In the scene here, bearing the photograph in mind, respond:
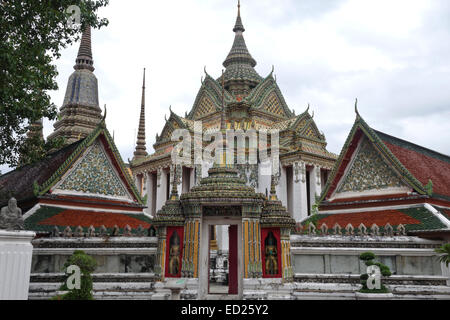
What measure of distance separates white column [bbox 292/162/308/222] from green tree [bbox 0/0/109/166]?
1738cm

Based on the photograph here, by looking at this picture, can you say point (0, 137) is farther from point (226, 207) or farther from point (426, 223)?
point (426, 223)

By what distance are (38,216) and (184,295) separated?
6493mm

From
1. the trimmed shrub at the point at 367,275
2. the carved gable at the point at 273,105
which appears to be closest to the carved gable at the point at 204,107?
the carved gable at the point at 273,105

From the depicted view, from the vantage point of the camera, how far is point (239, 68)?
118 ft

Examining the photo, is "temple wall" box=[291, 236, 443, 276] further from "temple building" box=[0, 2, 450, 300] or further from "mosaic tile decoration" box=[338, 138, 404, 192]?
"mosaic tile decoration" box=[338, 138, 404, 192]

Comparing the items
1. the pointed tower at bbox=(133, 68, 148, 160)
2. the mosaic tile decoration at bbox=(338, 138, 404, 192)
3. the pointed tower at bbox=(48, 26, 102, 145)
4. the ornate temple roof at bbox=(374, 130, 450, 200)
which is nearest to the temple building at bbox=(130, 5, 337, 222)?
the pointed tower at bbox=(48, 26, 102, 145)

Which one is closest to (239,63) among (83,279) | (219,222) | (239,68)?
(239,68)

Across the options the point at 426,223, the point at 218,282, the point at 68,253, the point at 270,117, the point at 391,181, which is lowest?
the point at 218,282

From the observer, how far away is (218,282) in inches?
804

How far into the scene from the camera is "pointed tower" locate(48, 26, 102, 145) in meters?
29.4

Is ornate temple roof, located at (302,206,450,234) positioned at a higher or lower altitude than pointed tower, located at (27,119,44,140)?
lower

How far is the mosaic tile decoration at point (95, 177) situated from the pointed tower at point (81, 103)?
12819 mm
